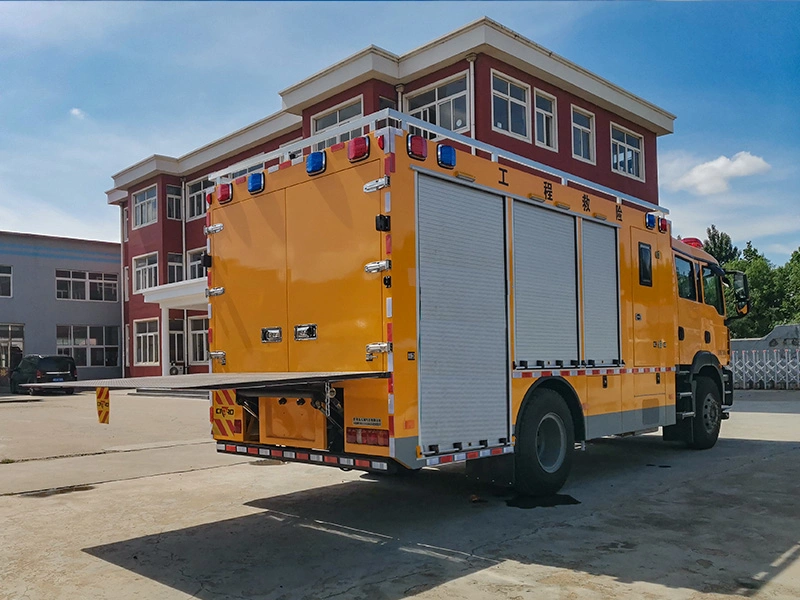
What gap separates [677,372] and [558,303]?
11.6 feet

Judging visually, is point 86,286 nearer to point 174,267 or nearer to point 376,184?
point 174,267

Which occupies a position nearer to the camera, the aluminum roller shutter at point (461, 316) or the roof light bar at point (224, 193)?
the aluminum roller shutter at point (461, 316)

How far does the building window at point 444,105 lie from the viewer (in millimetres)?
21234

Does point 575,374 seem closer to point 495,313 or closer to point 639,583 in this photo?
point 495,313

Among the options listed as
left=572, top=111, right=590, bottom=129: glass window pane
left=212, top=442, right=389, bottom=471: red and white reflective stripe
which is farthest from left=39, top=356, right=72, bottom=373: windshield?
left=212, top=442, right=389, bottom=471: red and white reflective stripe

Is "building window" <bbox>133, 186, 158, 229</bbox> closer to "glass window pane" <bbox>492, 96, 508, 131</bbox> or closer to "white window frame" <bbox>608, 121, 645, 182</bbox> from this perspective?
"glass window pane" <bbox>492, 96, 508, 131</bbox>

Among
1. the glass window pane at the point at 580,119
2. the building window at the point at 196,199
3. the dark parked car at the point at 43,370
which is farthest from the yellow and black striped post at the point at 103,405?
the building window at the point at 196,199

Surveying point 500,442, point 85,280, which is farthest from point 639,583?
point 85,280

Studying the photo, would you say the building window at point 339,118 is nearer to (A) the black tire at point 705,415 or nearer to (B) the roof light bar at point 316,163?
(A) the black tire at point 705,415

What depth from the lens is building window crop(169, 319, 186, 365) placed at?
3578cm

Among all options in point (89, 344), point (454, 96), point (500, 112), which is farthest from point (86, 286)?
point (500, 112)

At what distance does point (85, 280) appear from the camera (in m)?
43.1

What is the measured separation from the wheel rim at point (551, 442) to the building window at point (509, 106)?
1444 centimetres

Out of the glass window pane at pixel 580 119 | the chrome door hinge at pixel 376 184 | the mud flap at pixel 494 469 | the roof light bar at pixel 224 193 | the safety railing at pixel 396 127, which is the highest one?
the glass window pane at pixel 580 119
